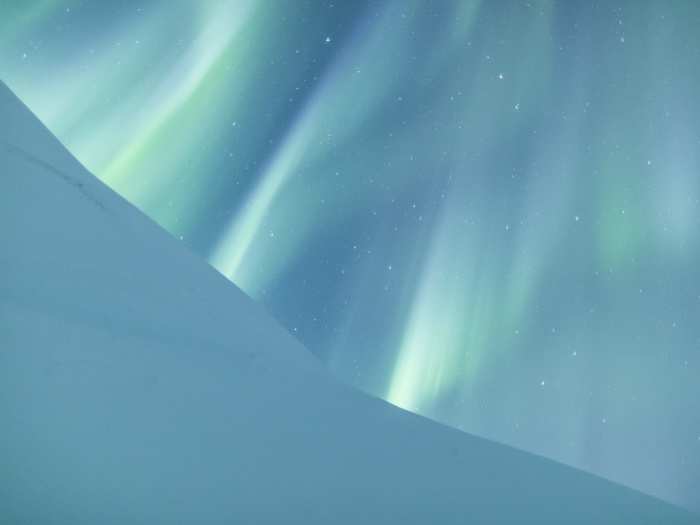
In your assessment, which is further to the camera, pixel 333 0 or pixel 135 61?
pixel 333 0

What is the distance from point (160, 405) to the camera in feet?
3.72

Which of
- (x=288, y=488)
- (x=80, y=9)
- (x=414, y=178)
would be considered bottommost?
(x=288, y=488)

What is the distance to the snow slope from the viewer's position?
102cm

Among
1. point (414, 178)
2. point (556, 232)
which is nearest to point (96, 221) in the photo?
point (414, 178)

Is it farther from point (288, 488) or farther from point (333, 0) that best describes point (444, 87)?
point (288, 488)

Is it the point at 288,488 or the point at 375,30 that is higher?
the point at 375,30

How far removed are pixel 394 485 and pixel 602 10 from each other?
141cm

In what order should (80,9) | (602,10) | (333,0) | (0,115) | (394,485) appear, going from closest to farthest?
(0,115) < (394,485) < (80,9) < (333,0) < (602,10)

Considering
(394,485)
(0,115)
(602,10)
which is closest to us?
(0,115)

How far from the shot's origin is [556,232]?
1830 mm

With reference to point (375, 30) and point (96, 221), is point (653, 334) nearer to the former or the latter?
point (375, 30)

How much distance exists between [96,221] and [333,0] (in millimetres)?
915

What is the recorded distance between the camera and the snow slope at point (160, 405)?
1024 millimetres

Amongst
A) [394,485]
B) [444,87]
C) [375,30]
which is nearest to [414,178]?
[444,87]
